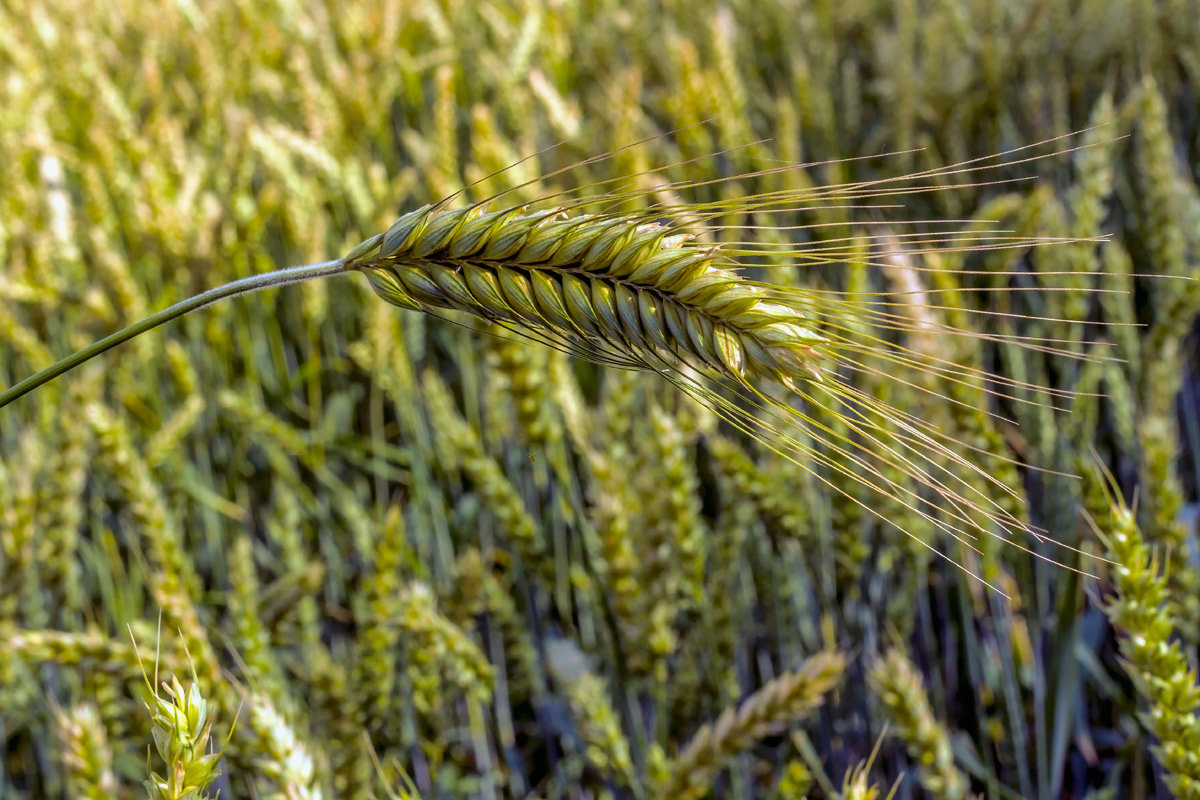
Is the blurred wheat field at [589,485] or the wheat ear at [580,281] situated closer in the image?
the wheat ear at [580,281]

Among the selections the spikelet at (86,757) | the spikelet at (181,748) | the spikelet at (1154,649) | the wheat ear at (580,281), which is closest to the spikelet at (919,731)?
the spikelet at (1154,649)

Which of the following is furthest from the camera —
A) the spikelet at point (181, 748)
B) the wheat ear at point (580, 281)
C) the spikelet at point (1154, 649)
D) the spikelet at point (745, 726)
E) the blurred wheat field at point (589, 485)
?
the blurred wheat field at point (589, 485)

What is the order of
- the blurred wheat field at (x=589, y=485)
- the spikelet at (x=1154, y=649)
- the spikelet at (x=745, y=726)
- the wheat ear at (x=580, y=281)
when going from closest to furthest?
the wheat ear at (x=580, y=281) < the spikelet at (x=1154, y=649) < the spikelet at (x=745, y=726) < the blurred wheat field at (x=589, y=485)

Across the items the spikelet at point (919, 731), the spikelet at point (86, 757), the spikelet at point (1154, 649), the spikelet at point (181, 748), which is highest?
the spikelet at point (181, 748)

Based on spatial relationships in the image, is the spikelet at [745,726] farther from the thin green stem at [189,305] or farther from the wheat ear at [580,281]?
the thin green stem at [189,305]

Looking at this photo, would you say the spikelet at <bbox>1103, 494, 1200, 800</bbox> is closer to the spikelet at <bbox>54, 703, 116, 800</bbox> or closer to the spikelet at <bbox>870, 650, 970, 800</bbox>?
the spikelet at <bbox>870, 650, 970, 800</bbox>

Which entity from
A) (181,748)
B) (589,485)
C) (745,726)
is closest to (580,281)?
(181,748)

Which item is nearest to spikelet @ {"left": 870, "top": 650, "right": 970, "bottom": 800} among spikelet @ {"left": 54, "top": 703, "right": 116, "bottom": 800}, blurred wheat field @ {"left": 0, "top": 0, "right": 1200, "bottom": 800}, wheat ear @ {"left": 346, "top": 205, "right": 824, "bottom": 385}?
blurred wheat field @ {"left": 0, "top": 0, "right": 1200, "bottom": 800}

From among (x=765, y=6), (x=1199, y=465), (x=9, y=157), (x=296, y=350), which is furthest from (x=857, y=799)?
(x=9, y=157)

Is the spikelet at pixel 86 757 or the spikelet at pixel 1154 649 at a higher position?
the spikelet at pixel 86 757

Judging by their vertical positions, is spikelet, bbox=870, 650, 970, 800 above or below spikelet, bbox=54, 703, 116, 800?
below
